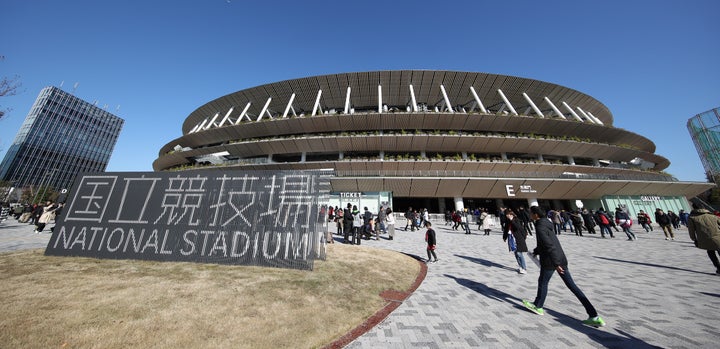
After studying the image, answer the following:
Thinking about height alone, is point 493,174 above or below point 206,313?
above

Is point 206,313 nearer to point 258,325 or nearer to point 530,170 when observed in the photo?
point 258,325

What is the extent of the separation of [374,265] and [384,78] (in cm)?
2969

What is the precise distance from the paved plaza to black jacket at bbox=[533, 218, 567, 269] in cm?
97

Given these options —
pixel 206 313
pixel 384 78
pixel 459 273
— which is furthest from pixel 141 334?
pixel 384 78

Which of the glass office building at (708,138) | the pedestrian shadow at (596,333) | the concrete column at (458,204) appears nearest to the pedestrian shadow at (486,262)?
the pedestrian shadow at (596,333)

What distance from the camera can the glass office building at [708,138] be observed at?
49.3 meters

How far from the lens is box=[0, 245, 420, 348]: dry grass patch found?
10.8 feet

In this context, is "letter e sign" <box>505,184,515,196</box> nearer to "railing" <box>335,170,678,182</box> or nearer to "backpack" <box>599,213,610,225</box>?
"railing" <box>335,170,678,182</box>

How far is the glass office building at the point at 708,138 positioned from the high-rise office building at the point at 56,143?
16908 cm

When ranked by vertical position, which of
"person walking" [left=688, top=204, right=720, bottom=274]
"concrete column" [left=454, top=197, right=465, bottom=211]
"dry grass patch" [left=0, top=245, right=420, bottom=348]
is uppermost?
"concrete column" [left=454, top=197, right=465, bottom=211]

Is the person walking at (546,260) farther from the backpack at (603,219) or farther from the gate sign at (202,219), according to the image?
the backpack at (603,219)

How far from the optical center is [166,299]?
4480 mm

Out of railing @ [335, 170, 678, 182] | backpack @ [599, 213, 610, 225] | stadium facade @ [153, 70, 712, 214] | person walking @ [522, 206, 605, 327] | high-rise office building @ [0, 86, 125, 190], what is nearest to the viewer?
person walking @ [522, 206, 605, 327]

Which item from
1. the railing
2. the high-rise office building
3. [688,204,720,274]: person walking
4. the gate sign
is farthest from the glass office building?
the high-rise office building
